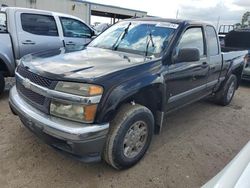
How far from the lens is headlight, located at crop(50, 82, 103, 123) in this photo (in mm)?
2498

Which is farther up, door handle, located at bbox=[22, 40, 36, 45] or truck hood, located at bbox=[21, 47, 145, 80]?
truck hood, located at bbox=[21, 47, 145, 80]

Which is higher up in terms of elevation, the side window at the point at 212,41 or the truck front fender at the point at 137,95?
the side window at the point at 212,41

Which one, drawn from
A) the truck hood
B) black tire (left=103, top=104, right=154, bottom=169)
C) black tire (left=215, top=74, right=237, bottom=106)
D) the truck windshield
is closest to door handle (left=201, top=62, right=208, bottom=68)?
the truck windshield

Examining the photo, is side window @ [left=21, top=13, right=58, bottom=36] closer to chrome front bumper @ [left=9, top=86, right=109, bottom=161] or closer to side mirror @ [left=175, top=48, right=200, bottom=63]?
chrome front bumper @ [left=9, top=86, right=109, bottom=161]

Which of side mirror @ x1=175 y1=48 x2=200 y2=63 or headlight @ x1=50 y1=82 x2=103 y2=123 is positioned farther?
side mirror @ x1=175 y1=48 x2=200 y2=63

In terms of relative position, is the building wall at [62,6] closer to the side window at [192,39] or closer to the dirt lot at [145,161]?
the dirt lot at [145,161]

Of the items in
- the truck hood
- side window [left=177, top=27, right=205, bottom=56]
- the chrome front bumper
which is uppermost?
side window [left=177, top=27, right=205, bottom=56]

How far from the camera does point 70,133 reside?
2.46 meters

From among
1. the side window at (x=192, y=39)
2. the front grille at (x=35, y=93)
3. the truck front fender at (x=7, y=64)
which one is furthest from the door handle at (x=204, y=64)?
the truck front fender at (x=7, y=64)

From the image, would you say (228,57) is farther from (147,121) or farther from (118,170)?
(118,170)

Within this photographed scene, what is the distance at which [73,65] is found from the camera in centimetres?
293

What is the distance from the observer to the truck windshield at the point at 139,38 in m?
3.60

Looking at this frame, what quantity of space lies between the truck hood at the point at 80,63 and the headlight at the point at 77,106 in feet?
0.31

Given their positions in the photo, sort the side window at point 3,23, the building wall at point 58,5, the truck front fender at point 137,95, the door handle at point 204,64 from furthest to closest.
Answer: the building wall at point 58,5 < the side window at point 3,23 < the door handle at point 204,64 < the truck front fender at point 137,95
